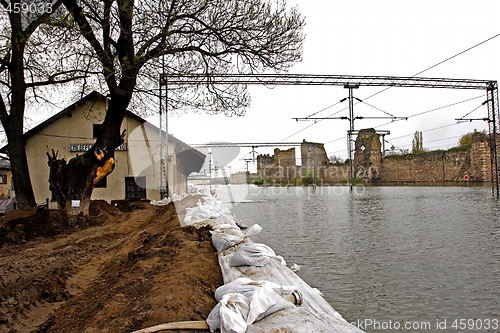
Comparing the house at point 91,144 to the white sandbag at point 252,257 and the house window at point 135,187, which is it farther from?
the white sandbag at point 252,257

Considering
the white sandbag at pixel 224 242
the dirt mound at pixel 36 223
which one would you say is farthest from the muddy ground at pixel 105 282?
the dirt mound at pixel 36 223

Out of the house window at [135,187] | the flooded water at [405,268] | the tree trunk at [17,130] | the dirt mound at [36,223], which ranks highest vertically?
the tree trunk at [17,130]

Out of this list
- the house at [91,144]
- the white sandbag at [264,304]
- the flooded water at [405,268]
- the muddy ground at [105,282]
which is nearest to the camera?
the white sandbag at [264,304]

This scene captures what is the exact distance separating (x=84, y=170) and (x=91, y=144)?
9.09 meters

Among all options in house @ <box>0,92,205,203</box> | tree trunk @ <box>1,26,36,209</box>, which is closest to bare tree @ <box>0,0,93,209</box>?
tree trunk @ <box>1,26,36,209</box>

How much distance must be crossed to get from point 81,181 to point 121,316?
8.96m

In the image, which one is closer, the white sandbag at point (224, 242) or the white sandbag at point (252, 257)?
the white sandbag at point (252, 257)

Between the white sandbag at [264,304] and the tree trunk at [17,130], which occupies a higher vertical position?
the tree trunk at [17,130]

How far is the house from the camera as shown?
19500 millimetres

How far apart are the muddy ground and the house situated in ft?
37.8

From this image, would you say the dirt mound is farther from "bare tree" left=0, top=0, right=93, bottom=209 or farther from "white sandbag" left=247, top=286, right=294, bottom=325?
"white sandbag" left=247, top=286, right=294, bottom=325

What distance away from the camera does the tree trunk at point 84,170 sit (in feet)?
36.8

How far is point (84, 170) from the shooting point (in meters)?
11.4

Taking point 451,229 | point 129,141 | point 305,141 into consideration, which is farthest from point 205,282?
point 305,141
